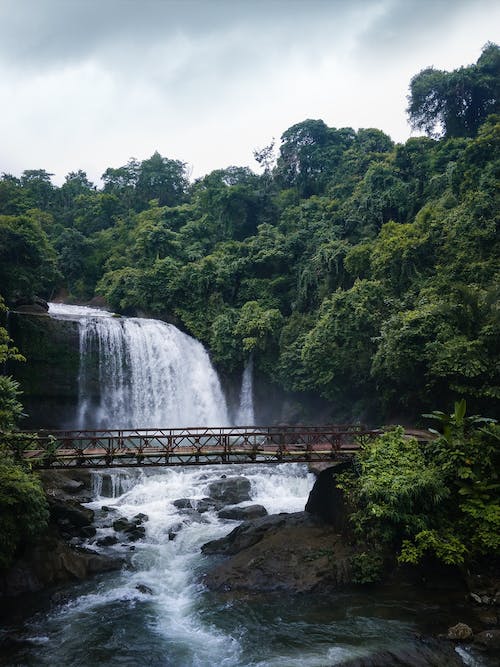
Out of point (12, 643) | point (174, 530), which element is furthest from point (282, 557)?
point (12, 643)

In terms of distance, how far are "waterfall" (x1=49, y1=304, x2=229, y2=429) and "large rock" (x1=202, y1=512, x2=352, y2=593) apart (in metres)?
15.0

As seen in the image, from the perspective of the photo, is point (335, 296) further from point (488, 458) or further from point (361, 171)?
point (361, 171)

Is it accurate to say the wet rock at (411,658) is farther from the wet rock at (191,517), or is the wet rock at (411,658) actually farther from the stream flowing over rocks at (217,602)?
the wet rock at (191,517)

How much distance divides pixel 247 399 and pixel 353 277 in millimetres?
11452

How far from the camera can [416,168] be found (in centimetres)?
3484

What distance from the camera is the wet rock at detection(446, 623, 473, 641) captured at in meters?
11.2

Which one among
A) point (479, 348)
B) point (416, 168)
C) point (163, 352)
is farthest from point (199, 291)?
point (479, 348)

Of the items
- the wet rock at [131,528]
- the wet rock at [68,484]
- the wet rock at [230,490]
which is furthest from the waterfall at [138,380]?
the wet rock at [131,528]

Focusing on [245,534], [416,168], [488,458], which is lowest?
[245,534]

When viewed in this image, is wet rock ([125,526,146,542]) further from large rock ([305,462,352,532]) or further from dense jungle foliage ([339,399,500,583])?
dense jungle foliage ([339,399,500,583])

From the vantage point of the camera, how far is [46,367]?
2975 cm

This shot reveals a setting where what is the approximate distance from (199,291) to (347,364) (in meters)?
14.7

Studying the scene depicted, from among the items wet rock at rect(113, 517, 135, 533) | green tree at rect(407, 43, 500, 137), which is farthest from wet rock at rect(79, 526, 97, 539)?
green tree at rect(407, 43, 500, 137)

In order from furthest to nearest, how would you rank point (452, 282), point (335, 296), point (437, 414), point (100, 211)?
point (100, 211) → point (335, 296) → point (452, 282) → point (437, 414)
